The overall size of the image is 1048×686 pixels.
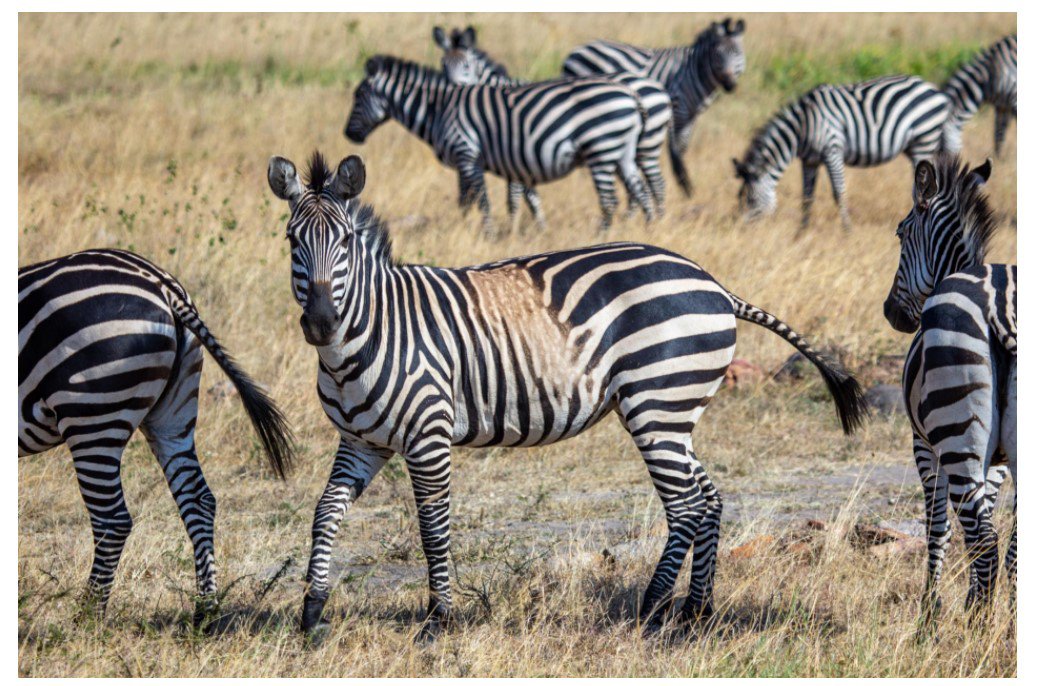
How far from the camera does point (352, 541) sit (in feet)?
19.9

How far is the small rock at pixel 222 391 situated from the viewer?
7664mm

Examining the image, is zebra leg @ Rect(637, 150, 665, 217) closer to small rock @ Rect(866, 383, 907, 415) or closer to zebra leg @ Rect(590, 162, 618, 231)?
zebra leg @ Rect(590, 162, 618, 231)

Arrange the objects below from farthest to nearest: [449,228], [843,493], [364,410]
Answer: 1. [449,228]
2. [843,493]
3. [364,410]

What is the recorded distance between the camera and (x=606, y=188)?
12.2 m

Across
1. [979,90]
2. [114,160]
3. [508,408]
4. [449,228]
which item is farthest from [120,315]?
[979,90]

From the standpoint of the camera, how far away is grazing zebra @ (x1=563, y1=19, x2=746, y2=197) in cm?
1650

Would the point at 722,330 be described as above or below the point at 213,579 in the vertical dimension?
above

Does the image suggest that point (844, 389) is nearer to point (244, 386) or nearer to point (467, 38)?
point (244, 386)

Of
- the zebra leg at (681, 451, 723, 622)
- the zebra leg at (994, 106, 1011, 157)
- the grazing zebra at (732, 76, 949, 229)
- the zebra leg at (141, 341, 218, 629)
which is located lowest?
the zebra leg at (681, 451, 723, 622)

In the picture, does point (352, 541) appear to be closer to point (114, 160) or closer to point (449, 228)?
point (449, 228)

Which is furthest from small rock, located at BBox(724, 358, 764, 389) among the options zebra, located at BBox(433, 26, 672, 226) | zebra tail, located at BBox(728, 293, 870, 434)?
zebra, located at BBox(433, 26, 672, 226)

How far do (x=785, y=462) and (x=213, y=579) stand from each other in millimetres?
3756

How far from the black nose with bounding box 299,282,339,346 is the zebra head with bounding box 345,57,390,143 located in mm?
9415

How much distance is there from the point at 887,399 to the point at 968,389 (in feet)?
12.7
